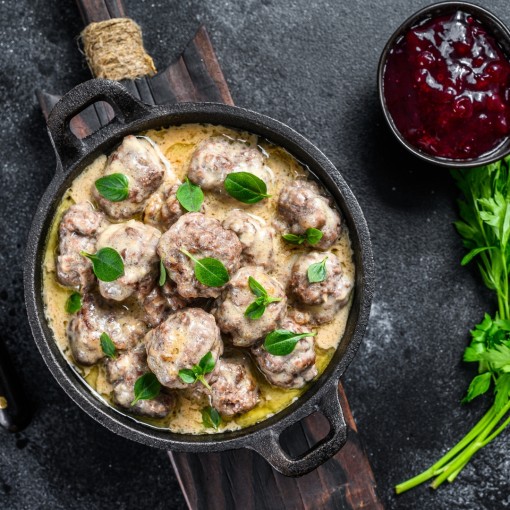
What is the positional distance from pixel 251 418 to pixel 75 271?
929 millimetres

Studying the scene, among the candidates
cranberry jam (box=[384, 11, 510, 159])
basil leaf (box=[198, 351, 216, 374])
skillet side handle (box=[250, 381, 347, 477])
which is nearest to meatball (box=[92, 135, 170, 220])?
basil leaf (box=[198, 351, 216, 374])

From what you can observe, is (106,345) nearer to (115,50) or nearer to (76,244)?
(76,244)

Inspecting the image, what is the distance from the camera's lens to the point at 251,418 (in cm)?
288

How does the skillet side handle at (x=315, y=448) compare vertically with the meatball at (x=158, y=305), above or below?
below

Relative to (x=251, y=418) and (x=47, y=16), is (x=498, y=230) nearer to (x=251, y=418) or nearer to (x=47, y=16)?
(x=251, y=418)

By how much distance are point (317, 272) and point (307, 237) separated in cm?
17

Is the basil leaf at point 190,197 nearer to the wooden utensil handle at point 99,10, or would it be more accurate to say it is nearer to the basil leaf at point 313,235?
the basil leaf at point 313,235

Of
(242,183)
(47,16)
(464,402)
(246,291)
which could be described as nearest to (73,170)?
(242,183)

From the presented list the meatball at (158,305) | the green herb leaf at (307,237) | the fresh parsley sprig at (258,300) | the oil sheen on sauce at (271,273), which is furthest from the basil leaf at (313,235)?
the meatball at (158,305)

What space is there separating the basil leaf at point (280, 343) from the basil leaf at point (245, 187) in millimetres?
531

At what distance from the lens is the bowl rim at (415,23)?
313 centimetres

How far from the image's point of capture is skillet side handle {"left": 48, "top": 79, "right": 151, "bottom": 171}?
8.87 feet

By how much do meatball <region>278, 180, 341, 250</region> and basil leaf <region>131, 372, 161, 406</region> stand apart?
2.63 ft

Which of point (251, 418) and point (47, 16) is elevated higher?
point (47, 16)
